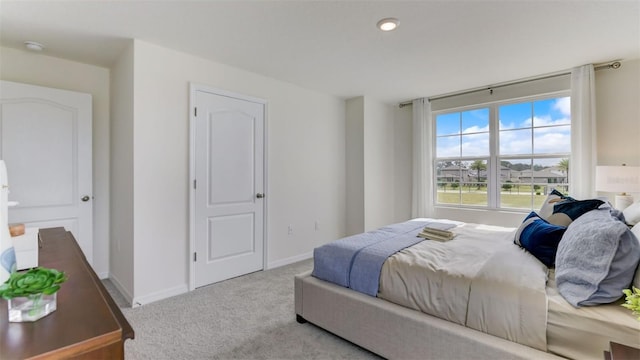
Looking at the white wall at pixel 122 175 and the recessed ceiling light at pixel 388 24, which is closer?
the recessed ceiling light at pixel 388 24

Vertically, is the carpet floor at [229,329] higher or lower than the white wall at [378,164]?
lower

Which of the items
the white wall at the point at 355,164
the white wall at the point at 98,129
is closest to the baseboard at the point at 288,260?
the white wall at the point at 355,164

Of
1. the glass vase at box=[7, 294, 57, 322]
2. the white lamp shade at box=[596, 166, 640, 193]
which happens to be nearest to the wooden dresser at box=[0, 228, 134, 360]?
the glass vase at box=[7, 294, 57, 322]

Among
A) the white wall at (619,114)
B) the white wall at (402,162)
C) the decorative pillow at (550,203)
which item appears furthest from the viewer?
the white wall at (402,162)

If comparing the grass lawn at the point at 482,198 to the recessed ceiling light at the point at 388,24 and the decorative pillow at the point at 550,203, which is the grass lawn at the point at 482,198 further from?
the recessed ceiling light at the point at 388,24

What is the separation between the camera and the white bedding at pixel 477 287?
138 centimetres

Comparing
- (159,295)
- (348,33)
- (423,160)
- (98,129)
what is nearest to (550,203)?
(423,160)

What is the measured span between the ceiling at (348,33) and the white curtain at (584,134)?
20 centimetres

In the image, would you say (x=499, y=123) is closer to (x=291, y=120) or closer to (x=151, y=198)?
(x=291, y=120)

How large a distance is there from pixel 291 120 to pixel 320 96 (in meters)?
0.68

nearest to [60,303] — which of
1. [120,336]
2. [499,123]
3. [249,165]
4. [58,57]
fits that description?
[120,336]

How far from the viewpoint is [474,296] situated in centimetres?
152

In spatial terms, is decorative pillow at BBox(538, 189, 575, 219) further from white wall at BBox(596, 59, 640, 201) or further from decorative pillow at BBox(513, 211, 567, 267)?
white wall at BBox(596, 59, 640, 201)

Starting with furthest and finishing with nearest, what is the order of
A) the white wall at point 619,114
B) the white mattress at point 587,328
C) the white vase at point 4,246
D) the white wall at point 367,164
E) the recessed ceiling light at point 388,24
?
the white wall at point 367,164 → the white wall at point 619,114 → the recessed ceiling light at point 388,24 → the white mattress at point 587,328 → the white vase at point 4,246
